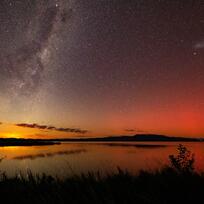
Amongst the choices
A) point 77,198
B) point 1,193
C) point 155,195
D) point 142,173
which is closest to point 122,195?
point 155,195

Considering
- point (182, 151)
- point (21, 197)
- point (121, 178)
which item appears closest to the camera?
point (121, 178)

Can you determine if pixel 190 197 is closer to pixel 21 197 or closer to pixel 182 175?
pixel 182 175

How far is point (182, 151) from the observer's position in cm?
1222

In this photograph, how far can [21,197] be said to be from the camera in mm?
9164

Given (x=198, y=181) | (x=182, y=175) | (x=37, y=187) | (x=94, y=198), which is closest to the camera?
(x=94, y=198)

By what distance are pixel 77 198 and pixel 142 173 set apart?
3638 millimetres

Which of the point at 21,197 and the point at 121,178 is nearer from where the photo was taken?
the point at 121,178

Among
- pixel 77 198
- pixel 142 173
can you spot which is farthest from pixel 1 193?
pixel 142 173

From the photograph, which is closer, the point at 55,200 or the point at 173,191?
the point at 173,191

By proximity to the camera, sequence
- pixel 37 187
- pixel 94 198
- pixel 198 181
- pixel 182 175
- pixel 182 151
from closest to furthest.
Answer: pixel 94 198 → pixel 198 181 → pixel 182 175 → pixel 37 187 → pixel 182 151

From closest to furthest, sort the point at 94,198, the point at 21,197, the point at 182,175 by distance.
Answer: the point at 94,198
the point at 182,175
the point at 21,197

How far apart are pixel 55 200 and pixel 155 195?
2399 millimetres

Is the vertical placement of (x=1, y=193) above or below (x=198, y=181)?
below

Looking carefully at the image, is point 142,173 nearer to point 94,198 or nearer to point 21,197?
point 21,197
